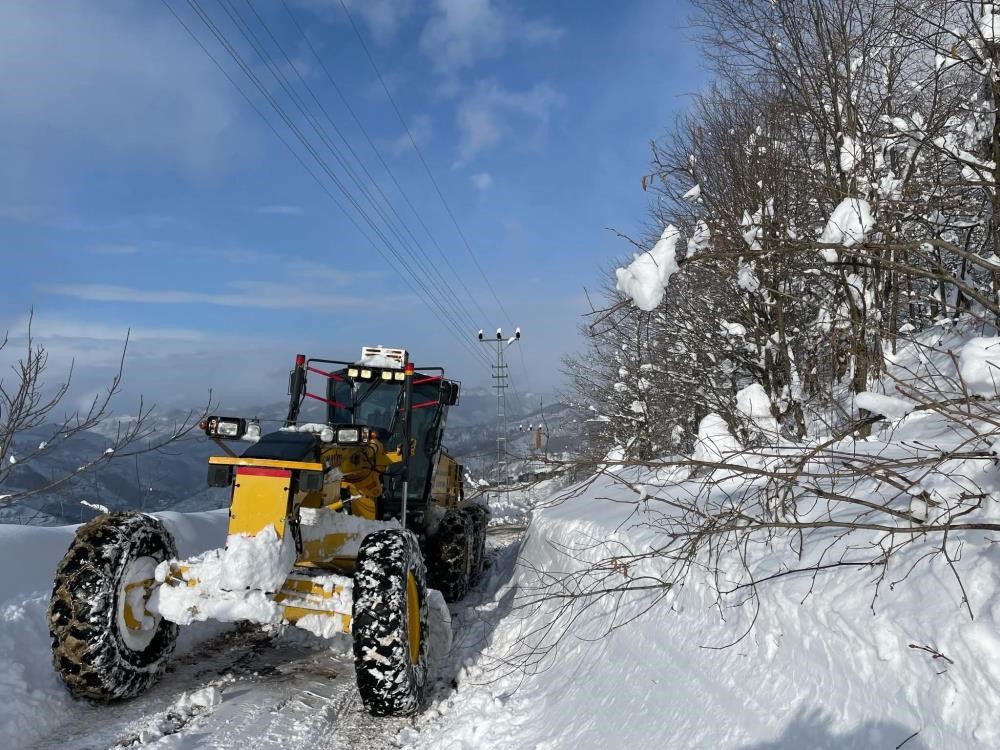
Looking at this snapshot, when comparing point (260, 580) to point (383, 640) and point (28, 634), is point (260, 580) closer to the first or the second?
point (383, 640)

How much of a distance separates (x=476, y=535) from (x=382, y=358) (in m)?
2.80

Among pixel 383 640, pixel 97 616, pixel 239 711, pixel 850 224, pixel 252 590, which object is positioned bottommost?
pixel 239 711

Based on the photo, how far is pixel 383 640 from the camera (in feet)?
14.3

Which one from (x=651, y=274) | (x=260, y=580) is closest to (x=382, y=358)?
(x=260, y=580)

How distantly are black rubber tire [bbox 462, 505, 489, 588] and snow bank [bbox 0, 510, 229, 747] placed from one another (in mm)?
3247

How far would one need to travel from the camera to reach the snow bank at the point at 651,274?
3.12 m

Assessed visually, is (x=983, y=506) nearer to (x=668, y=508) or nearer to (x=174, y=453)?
(x=668, y=508)

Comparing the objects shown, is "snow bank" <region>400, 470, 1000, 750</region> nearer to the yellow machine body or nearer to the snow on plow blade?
the snow on plow blade

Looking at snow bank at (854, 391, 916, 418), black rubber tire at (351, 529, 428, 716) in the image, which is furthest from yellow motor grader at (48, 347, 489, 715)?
snow bank at (854, 391, 916, 418)

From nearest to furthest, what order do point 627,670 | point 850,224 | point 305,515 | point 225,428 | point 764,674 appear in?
point 764,674
point 850,224
point 627,670
point 225,428
point 305,515

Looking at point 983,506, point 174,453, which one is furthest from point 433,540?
point 983,506

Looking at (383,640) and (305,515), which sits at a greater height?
(305,515)

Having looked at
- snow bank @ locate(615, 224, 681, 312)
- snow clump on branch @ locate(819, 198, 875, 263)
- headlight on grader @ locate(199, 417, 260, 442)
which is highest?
snow clump on branch @ locate(819, 198, 875, 263)

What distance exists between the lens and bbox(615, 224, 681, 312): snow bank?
Answer: 3.12m
